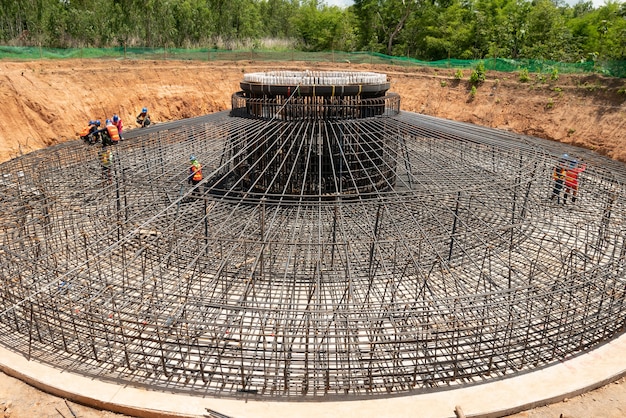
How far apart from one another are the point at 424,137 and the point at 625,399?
28.8ft

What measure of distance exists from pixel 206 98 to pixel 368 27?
3335 centimetres

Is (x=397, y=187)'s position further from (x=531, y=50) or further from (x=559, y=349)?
(x=531, y=50)

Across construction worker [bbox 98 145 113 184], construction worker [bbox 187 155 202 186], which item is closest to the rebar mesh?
construction worker [bbox 98 145 113 184]

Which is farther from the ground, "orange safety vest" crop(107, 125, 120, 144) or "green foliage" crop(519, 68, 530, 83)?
"green foliage" crop(519, 68, 530, 83)

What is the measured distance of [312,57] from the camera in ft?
148

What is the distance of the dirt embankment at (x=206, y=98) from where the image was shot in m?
26.1

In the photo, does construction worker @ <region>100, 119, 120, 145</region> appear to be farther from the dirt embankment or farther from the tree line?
the tree line

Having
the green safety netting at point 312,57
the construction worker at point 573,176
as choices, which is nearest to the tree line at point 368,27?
the green safety netting at point 312,57

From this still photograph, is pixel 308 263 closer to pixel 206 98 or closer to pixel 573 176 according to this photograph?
pixel 573 176

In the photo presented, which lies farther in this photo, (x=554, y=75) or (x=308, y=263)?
(x=554, y=75)

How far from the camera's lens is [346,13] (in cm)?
6931

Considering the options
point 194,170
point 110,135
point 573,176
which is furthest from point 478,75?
point 110,135

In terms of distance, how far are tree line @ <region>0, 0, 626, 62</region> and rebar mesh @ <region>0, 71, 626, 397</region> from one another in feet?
98.8

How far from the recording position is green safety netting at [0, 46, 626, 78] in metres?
31.0
